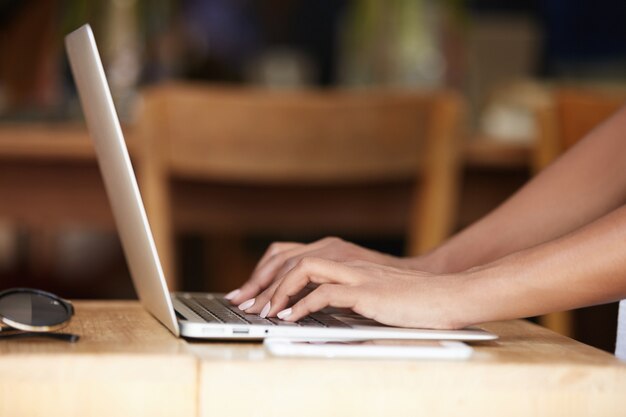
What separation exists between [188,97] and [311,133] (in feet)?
0.71

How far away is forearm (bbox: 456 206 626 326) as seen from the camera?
83cm

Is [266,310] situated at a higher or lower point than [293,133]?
lower

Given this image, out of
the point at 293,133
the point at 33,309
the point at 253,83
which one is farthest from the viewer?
the point at 253,83

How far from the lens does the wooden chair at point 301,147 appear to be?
5.74 feet

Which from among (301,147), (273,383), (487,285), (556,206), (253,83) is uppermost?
(253,83)

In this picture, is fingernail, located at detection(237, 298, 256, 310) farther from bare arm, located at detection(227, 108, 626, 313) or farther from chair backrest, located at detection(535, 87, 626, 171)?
chair backrest, located at detection(535, 87, 626, 171)

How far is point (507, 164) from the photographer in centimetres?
213

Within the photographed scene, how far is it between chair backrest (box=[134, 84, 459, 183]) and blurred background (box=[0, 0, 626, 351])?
0.06m

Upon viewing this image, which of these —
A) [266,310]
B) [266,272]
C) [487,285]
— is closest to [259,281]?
[266,272]

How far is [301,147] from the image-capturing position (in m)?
1.79

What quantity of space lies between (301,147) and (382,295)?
38.7 inches

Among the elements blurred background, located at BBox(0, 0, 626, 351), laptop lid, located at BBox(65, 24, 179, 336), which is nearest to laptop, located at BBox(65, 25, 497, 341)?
laptop lid, located at BBox(65, 24, 179, 336)

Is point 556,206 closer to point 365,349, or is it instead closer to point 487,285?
point 487,285

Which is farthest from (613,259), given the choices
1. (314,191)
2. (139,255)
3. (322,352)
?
(314,191)
